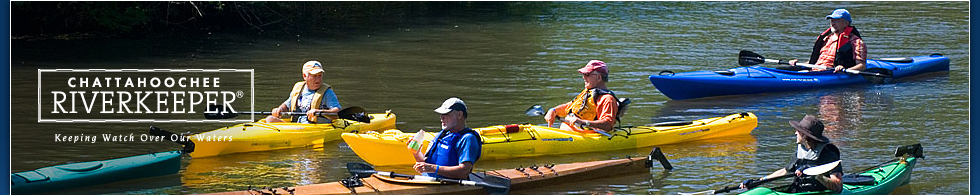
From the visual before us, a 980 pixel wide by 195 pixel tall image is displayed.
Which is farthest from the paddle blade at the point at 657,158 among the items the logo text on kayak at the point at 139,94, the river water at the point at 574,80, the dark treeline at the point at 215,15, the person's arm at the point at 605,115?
the dark treeline at the point at 215,15

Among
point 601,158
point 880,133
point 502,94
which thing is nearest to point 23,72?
point 502,94

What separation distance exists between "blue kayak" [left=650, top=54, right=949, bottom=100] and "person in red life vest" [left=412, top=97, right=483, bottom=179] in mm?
6896

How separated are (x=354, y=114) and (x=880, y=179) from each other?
473 centimetres

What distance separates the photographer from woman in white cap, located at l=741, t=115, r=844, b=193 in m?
8.42

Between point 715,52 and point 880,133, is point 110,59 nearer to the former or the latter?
point 715,52

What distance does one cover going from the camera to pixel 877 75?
616 inches

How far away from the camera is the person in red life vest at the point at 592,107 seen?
35.3 ft

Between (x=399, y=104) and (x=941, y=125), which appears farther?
(x=399, y=104)

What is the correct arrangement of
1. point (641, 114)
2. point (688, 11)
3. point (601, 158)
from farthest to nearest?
point (688, 11)
point (641, 114)
point (601, 158)

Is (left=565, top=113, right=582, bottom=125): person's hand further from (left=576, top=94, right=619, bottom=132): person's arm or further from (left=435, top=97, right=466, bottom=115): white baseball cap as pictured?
(left=435, top=97, right=466, bottom=115): white baseball cap

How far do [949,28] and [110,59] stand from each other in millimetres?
14334

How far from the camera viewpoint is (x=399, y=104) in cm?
1516

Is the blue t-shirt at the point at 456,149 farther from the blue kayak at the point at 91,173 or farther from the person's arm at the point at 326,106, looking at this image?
the person's arm at the point at 326,106

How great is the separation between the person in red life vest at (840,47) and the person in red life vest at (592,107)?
5118 mm
